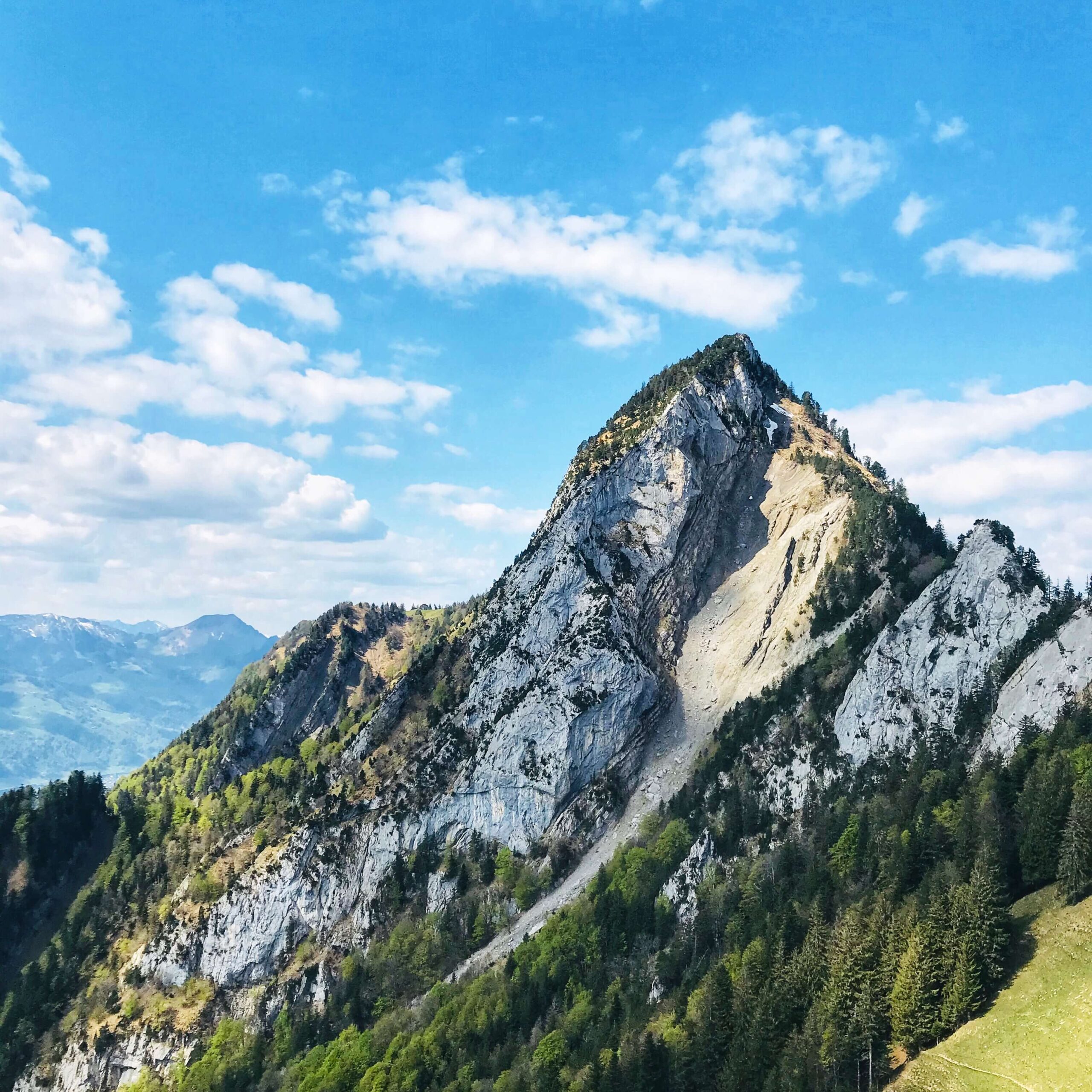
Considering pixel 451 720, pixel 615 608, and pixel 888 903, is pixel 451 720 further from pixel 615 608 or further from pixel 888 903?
pixel 888 903

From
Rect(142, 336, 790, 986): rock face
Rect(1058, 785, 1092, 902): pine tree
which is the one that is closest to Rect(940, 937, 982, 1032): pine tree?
Rect(1058, 785, 1092, 902): pine tree

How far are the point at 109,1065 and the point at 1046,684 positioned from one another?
168 metres

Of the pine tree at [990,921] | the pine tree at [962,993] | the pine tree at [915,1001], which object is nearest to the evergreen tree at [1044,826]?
the pine tree at [990,921]

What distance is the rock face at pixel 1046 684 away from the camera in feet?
323

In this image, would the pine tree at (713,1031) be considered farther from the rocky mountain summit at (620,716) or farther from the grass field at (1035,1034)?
the rocky mountain summit at (620,716)

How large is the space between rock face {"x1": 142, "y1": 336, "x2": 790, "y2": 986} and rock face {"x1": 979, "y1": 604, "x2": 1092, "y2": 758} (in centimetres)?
6932

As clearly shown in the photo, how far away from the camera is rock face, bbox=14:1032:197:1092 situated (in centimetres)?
14338

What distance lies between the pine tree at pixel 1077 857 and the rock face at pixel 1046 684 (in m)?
24.2

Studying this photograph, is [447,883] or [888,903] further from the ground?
[888,903]

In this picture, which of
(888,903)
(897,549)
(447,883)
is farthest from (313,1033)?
(897,549)

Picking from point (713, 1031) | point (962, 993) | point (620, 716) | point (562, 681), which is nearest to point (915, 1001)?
point (962, 993)

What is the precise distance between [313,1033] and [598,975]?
190ft

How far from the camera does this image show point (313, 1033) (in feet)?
439

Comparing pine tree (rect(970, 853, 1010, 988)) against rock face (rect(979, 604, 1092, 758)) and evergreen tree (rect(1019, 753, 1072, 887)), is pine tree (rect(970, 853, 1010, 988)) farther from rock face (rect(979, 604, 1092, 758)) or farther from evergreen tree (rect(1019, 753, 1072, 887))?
rock face (rect(979, 604, 1092, 758))
